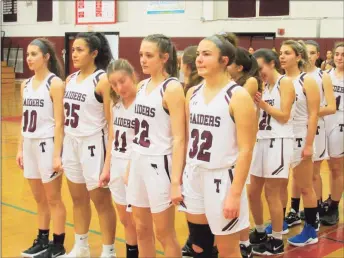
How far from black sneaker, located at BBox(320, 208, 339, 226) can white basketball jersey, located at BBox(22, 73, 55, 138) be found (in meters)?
3.01

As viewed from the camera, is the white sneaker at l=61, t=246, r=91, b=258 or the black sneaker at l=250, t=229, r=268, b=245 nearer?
the white sneaker at l=61, t=246, r=91, b=258

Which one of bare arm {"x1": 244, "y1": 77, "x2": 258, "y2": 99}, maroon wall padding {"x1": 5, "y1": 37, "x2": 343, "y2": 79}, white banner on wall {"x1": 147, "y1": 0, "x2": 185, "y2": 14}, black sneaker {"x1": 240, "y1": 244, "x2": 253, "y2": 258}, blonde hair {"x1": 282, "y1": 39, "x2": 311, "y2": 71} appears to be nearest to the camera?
bare arm {"x1": 244, "y1": 77, "x2": 258, "y2": 99}

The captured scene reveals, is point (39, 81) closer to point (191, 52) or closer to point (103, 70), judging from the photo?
point (103, 70)

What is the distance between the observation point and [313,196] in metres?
4.61

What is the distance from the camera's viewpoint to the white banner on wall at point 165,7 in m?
15.5

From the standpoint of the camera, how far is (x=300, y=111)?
452 cm

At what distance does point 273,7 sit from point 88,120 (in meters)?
10.6

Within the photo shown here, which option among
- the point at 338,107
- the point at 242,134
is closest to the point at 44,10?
the point at 338,107

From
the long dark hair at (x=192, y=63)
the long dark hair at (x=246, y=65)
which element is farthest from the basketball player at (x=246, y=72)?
the long dark hair at (x=192, y=63)

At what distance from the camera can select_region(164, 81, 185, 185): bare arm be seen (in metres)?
3.09

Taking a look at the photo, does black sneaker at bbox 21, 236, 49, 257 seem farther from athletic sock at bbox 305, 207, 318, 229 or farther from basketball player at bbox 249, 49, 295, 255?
athletic sock at bbox 305, 207, 318, 229

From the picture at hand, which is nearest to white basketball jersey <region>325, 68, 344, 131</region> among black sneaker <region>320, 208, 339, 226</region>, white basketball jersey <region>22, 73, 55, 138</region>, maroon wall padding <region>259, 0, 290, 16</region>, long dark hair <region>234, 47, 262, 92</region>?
black sneaker <region>320, 208, 339, 226</region>

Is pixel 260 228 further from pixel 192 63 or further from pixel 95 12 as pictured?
pixel 95 12

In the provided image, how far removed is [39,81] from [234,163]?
204cm
